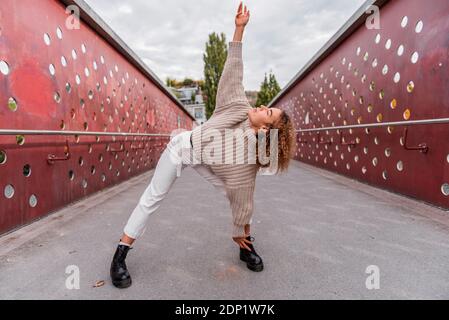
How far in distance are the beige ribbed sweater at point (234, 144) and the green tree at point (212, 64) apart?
92.5 ft

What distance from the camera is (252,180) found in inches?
66.5

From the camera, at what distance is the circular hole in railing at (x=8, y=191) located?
7.47ft

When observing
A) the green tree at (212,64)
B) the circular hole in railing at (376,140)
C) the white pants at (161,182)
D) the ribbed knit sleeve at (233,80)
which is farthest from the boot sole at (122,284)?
the green tree at (212,64)

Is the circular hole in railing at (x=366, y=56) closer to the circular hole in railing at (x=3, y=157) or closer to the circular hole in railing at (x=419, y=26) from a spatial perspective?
the circular hole in railing at (x=419, y=26)

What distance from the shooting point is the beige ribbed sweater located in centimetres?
164

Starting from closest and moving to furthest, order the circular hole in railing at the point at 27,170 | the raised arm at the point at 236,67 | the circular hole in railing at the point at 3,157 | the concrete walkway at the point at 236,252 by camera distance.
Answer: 1. the concrete walkway at the point at 236,252
2. the raised arm at the point at 236,67
3. the circular hole in railing at the point at 3,157
4. the circular hole in railing at the point at 27,170

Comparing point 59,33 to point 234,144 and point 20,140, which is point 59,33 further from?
point 234,144

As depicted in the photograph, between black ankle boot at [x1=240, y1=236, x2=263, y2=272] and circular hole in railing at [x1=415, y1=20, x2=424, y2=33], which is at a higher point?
circular hole in railing at [x1=415, y1=20, x2=424, y2=33]

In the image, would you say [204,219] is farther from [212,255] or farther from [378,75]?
[378,75]

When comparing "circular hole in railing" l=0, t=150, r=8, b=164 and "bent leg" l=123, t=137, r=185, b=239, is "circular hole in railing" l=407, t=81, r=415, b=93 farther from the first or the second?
"circular hole in railing" l=0, t=150, r=8, b=164

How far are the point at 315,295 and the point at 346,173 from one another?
406 cm

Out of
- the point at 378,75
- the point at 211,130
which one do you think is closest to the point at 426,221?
the point at 211,130

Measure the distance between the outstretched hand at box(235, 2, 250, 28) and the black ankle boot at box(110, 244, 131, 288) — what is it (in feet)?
4.83

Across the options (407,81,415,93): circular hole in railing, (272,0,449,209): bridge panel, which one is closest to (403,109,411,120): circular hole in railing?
(272,0,449,209): bridge panel
